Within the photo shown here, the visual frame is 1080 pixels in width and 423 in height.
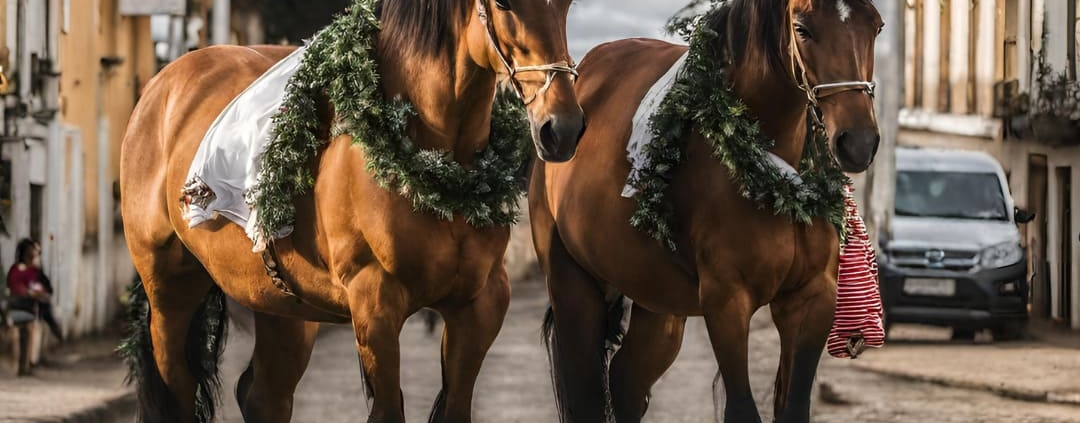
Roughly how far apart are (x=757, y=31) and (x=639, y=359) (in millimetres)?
1851

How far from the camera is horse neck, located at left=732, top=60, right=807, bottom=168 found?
7.11m

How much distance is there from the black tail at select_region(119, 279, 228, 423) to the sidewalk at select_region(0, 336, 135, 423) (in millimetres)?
3581

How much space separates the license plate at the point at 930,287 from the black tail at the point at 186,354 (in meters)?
13.6

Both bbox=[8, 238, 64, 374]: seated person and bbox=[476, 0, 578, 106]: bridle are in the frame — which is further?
bbox=[8, 238, 64, 374]: seated person

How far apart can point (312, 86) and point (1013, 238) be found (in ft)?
47.9

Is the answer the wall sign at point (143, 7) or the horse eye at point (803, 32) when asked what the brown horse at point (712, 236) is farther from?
the wall sign at point (143, 7)

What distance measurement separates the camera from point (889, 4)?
74.8 feet

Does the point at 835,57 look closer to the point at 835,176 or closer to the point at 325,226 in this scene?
the point at 835,176

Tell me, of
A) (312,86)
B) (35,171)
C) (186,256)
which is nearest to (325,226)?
(312,86)

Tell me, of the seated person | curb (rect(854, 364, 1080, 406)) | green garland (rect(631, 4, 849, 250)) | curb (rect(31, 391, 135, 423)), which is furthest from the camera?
the seated person

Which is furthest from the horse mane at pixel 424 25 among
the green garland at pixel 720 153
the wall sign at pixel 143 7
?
the wall sign at pixel 143 7

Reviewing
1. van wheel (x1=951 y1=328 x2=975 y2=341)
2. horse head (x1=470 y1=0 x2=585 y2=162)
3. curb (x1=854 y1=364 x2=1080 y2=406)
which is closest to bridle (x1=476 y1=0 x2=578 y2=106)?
horse head (x1=470 y1=0 x2=585 y2=162)

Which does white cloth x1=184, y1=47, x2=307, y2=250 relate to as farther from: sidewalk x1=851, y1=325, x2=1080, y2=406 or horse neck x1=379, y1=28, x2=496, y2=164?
sidewalk x1=851, y1=325, x2=1080, y2=406

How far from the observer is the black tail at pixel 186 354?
833 centimetres
